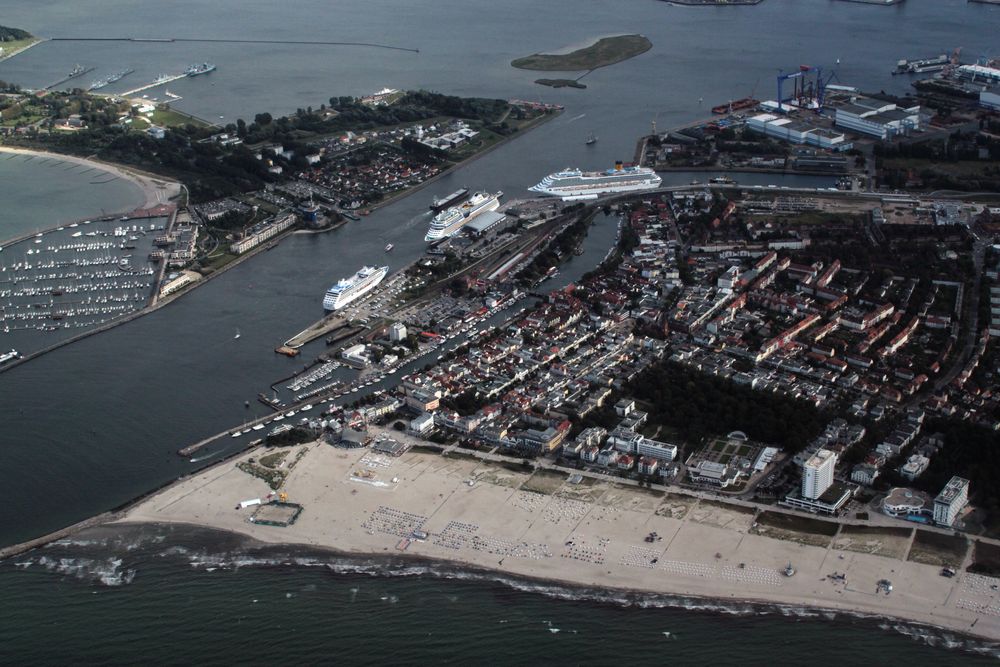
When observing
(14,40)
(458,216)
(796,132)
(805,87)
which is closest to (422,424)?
(458,216)

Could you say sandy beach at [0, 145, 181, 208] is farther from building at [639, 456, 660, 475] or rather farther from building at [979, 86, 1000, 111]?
building at [979, 86, 1000, 111]

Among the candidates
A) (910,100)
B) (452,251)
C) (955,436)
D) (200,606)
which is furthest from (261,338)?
(910,100)

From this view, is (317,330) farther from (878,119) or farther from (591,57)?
(591,57)

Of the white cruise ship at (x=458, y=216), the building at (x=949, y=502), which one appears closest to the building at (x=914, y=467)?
the building at (x=949, y=502)

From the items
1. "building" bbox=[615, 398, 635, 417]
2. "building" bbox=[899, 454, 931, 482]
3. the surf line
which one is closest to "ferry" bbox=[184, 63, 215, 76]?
the surf line

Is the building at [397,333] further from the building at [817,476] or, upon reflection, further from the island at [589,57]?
the island at [589,57]
